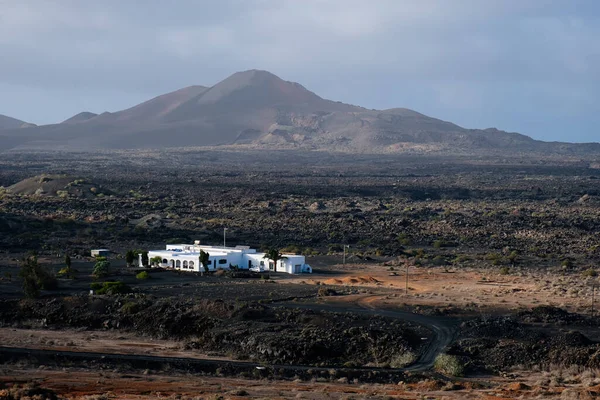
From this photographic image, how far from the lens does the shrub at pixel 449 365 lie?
91.6 ft

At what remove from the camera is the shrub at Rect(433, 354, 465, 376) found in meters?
Answer: 27.9

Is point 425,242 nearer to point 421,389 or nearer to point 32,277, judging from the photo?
point 32,277

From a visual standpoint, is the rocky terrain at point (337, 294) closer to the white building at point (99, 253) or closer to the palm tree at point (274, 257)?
the white building at point (99, 253)

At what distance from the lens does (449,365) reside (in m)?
28.2

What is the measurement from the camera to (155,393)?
957 inches

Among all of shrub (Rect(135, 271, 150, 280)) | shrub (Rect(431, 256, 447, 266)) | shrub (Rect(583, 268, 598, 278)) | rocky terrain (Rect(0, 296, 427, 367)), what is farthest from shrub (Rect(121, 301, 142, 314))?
shrub (Rect(583, 268, 598, 278))

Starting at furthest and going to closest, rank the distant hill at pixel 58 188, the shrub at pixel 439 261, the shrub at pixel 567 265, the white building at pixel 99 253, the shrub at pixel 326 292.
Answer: the distant hill at pixel 58 188 → the white building at pixel 99 253 → the shrub at pixel 439 261 → the shrub at pixel 567 265 → the shrub at pixel 326 292

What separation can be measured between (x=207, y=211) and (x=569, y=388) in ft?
228

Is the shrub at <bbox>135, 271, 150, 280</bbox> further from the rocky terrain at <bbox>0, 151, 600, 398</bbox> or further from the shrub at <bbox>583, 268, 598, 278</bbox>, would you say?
the shrub at <bbox>583, 268, 598, 278</bbox>

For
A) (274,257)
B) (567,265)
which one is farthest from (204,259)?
(567,265)

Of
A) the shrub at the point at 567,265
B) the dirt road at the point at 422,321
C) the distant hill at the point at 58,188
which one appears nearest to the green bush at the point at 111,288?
the dirt road at the point at 422,321

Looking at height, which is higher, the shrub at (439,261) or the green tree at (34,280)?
the green tree at (34,280)

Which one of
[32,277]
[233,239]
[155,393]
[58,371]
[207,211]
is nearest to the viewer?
[155,393]

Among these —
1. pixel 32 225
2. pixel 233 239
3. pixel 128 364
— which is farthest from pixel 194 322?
pixel 32 225
